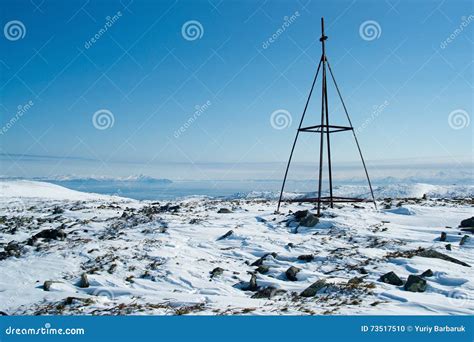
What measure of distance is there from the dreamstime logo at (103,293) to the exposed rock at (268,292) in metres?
2.86

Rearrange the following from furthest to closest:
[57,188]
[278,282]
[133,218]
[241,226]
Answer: [57,188]
[133,218]
[241,226]
[278,282]

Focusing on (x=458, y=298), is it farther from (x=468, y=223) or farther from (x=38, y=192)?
(x=38, y=192)

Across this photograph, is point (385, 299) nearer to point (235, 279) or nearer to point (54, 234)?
point (235, 279)

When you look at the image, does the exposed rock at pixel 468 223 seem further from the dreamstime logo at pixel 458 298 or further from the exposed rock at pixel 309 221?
the dreamstime logo at pixel 458 298

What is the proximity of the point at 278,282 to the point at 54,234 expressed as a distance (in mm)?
8204

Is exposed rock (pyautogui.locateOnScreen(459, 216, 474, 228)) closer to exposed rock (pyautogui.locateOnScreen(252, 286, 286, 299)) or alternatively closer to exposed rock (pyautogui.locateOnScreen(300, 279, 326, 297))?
exposed rock (pyautogui.locateOnScreen(300, 279, 326, 297))

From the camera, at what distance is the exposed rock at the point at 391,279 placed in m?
7.34

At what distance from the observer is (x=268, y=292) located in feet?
23.1

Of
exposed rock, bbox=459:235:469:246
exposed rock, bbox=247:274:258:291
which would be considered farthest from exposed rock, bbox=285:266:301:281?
exposed rock, bbox=459:235:469:246

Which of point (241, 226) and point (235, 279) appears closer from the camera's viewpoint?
point (235, 279)

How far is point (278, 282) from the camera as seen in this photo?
781 centimetres

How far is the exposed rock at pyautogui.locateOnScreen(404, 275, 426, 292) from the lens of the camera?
691 cm

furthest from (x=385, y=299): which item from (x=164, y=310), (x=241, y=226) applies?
(x=241, y=226)

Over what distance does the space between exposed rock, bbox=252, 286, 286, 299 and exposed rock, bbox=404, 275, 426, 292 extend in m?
2.45
